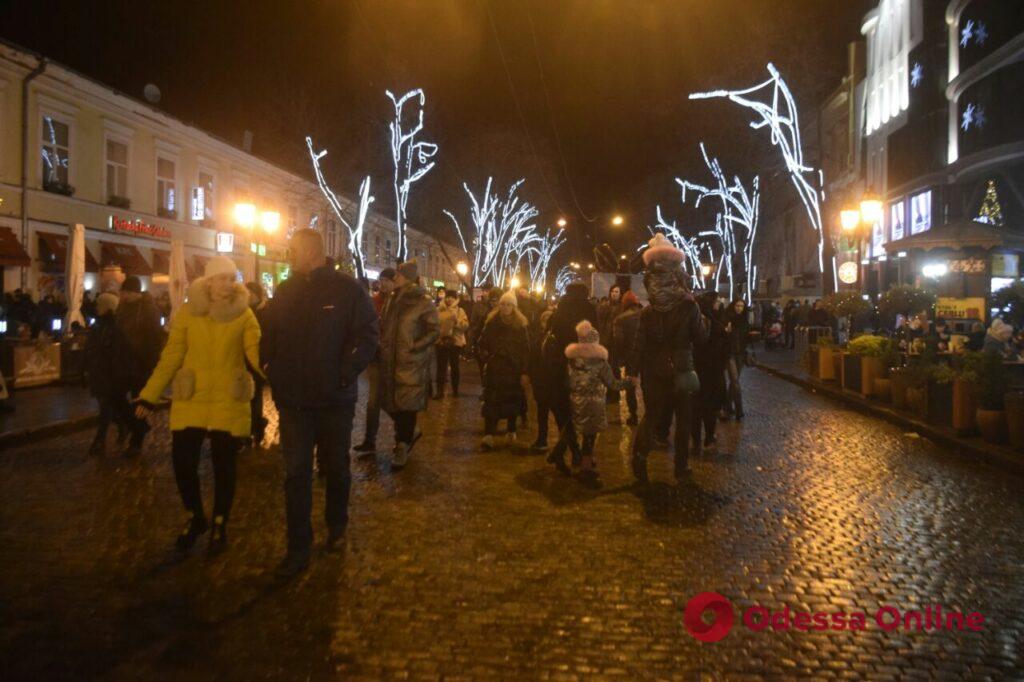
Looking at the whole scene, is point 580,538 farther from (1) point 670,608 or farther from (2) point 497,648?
(2) point 497,648

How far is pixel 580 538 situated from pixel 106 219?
84.0 ft

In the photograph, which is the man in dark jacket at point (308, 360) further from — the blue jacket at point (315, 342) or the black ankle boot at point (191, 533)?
the black ankle boot at point (191, 533)

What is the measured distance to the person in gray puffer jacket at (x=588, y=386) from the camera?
7719 millimetres

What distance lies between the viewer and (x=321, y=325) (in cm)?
499

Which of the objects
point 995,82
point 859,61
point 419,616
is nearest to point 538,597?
point 419,616

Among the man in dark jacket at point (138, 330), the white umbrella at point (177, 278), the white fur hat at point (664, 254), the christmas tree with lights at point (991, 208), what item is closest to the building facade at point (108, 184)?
the white umbrella at point (177, 278)

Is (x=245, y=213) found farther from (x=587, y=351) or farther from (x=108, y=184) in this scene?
(x=587, y=351)

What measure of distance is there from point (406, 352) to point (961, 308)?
17627 mm

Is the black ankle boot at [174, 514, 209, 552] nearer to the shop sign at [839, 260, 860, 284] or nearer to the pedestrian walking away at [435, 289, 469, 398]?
the pedestrian walking away at [435, 289, 469, 398]

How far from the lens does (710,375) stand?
965 centimetres

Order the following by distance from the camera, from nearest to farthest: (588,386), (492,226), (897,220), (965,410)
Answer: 1. (588,386)
2. (965,410)
3. (897,220)
4. (492,226)

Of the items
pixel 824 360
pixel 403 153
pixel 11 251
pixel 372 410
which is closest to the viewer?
pixel 372 410

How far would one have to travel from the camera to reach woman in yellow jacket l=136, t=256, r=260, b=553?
17.2ft

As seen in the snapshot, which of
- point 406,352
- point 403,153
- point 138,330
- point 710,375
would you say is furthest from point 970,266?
point 138,330
